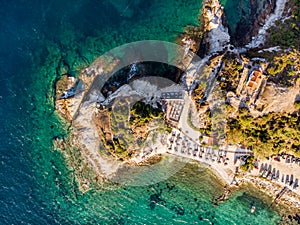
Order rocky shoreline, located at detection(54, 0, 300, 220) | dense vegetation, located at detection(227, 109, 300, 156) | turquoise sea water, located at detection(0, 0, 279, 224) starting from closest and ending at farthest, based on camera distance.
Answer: dense vegetation, located at detection(227, 109, 300, 156) < rocky shoreline, located at detection(54, 0, 300, 220) < turquoise sea water, located at detection(0, 0, 279, 224)

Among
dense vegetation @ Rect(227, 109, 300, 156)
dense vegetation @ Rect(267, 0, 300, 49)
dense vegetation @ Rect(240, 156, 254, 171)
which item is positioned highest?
dense vegetation @ Rect(267, 0, 300, 49)

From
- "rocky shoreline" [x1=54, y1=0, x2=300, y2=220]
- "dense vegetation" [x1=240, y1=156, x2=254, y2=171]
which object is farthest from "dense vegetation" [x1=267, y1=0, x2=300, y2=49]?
"dense vegetation" [x1=240, y1=156, x2=254, y2=171]

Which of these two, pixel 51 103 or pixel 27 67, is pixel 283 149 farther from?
pixel 27 67

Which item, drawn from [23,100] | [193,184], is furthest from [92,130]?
[193,184]

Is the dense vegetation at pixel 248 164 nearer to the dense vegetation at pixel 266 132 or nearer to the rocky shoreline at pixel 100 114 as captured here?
the dense vegetation at pixel 266 132

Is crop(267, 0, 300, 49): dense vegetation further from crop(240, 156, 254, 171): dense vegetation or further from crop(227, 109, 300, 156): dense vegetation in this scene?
crop(240, 156, 254, 171): dense vegetation

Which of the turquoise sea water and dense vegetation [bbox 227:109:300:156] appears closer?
dense vegetation [bbox 227:109:300:156]

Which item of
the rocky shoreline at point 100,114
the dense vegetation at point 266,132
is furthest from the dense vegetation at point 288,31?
the dense vegetation at point 266,132
